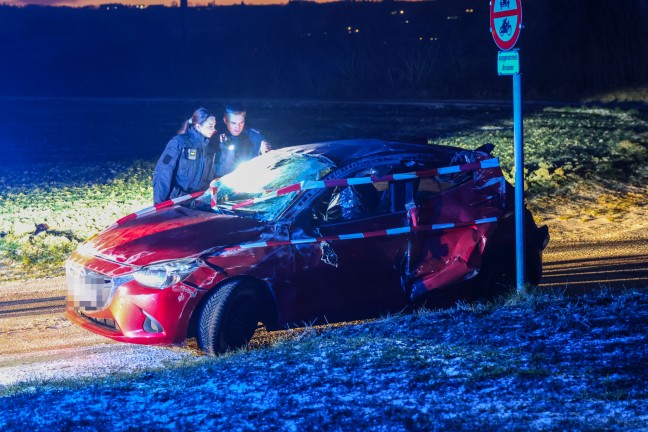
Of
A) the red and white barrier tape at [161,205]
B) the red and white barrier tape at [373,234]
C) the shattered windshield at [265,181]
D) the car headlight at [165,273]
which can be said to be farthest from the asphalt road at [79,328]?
the shattered windshield at [265,181]

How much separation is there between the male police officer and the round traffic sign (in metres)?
2.68

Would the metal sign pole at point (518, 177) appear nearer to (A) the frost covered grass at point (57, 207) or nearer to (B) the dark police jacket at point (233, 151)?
(B) the dark police jacket at point (233, 151)

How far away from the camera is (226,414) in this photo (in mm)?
5012

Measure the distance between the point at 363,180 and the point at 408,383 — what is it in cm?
247

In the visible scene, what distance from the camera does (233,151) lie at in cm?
927

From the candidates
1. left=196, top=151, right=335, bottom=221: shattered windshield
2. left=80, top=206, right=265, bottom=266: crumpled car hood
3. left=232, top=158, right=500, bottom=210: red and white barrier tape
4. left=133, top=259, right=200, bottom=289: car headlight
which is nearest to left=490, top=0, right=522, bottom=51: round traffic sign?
left=232, top=158, right=500, bottom=210: red and white barrier tape

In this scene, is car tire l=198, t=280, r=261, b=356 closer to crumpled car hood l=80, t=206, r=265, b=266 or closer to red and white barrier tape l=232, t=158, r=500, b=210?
crumpled car hood l=80, t=206, r=265, b=266

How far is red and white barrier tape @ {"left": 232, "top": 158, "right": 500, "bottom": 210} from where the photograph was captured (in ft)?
24.0

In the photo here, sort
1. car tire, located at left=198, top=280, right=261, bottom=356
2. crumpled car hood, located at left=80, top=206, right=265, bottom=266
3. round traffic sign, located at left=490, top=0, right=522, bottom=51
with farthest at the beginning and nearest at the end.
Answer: round traffic sign, located at left=490, top=0, right=522, bottom=51
crumpled car hood, located at left=80, top=206, right=265, bottom=266
car tire, located at left=198, top=280, right=261, bottom=356

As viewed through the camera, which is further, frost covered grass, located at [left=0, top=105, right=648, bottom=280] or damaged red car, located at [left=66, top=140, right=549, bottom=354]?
frost covered grass, located at [left=0, top=105, right=648, bottom=280]

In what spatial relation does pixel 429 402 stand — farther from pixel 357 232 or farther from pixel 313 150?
pixel 313 150

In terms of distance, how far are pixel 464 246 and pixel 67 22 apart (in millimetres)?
100967

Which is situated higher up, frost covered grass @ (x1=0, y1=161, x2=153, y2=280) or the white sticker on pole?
the white sticker on pole

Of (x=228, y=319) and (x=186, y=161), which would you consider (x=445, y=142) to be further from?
(x=228, y=319)
